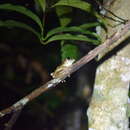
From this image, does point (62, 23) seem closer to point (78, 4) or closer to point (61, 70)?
point (78, 4)

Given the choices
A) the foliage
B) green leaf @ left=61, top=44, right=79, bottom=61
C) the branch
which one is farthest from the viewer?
green leaf @ left=61, top=44, right=79, bottom=61

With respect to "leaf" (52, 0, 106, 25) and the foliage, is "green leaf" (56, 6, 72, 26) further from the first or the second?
"leaf" (52, 0, 106, 25)

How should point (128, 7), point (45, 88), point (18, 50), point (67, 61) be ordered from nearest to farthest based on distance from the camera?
point (45, 88) < point (67, 61) < point (128, 7) < point (18, 50)

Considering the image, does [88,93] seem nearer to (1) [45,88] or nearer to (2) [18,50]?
(2) [18,50]

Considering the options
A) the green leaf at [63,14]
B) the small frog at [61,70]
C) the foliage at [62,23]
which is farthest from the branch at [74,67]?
the green leaf at [63,14]

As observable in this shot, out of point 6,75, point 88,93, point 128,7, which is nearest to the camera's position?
A: point 128,7

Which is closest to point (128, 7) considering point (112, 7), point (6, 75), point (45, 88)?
point (112, 7)

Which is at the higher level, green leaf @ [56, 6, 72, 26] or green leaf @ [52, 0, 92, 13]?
green leaf @ [56, 6, 72, 26]

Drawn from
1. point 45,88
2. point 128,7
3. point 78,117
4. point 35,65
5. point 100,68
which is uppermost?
point 35,65

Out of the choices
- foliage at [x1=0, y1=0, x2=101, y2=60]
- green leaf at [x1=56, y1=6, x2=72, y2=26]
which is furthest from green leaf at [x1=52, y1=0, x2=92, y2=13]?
green leaf at [x1=56, y1=6, x2=72, y2=26]
